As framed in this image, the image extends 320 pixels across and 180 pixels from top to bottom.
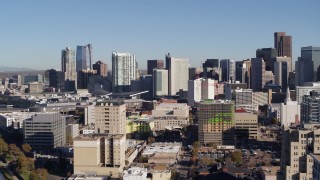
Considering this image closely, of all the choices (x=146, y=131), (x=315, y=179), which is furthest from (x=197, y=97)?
(x=315, y=179)

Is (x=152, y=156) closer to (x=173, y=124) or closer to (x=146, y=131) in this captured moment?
(x=146, y=131)

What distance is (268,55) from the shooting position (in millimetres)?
39594

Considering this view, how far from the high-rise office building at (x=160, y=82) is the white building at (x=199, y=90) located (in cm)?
546

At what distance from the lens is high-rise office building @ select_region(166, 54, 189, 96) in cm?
3753

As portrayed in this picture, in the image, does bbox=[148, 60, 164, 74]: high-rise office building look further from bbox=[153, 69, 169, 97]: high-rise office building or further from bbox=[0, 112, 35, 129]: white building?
bbox=[0, 112, 35, 129]: white building

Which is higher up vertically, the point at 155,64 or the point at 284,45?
the point at 284,45

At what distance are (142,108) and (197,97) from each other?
3.46m

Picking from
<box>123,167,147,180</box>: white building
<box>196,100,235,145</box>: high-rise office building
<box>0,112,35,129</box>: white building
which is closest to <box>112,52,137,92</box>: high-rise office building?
<box>0,112,35,129</box>: white building

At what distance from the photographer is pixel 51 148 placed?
18656mm

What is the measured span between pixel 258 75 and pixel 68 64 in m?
17.8

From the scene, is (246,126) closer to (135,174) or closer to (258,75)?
(135,174)

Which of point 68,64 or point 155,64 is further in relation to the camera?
point 68,64

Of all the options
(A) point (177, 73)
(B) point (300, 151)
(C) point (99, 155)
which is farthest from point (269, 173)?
(A) point (177, 73)

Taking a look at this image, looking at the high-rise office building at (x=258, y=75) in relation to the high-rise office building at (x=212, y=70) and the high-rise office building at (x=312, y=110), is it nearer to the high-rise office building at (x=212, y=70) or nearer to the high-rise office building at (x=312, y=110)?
the high-rise office building at (x=212, y=70)
